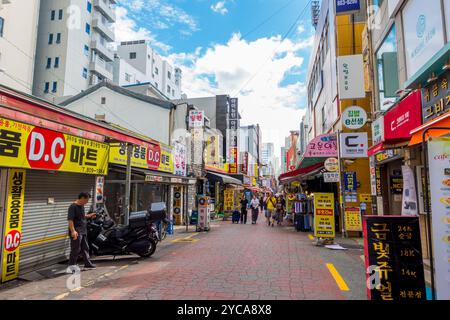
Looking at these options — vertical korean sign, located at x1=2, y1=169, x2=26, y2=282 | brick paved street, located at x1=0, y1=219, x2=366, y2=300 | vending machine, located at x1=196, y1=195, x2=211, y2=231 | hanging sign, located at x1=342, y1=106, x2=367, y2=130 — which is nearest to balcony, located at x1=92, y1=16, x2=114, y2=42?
vending machine, located at x1=196, y1=195, x2=211, y2=231

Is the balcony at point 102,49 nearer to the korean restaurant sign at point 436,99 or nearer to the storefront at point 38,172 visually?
the storefront at point 38,172

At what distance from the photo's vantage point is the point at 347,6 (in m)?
12.3

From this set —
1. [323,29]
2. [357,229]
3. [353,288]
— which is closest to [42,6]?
[323,29]

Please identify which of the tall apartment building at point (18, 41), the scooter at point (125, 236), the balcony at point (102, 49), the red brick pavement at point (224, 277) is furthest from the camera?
the balcony at point (102, 49)

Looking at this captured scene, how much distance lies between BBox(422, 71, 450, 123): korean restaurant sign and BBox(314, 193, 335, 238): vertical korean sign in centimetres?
489

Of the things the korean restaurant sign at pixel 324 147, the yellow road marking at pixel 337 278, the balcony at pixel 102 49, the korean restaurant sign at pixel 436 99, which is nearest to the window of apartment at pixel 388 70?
the korean restaurant sign at pixel 324 147

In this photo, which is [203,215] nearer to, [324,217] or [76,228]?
[324,217]

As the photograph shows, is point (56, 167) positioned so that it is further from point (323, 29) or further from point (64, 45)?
point (64, 45)

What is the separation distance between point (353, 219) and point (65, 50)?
36.6 m

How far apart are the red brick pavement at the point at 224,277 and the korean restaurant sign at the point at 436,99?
4103mm

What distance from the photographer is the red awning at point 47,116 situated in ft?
17.7

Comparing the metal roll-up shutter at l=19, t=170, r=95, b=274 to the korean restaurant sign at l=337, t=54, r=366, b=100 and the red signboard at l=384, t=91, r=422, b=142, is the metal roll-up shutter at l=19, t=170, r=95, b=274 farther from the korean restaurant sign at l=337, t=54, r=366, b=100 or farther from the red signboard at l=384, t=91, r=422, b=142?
the korean restaurant sign at l=337, t=54, r=366, b=100

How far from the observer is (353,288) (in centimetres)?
572

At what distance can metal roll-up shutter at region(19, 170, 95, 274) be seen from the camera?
6.90m
